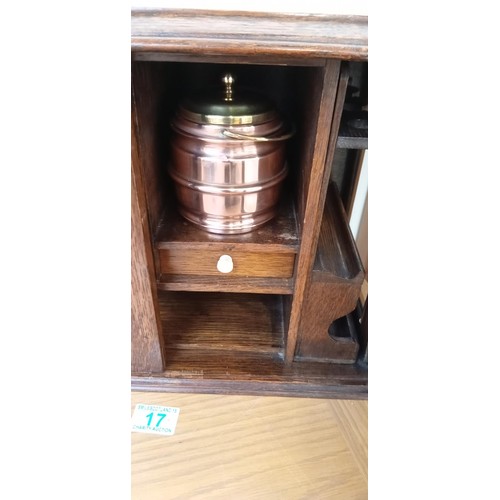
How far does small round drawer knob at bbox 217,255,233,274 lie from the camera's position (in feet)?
2.26

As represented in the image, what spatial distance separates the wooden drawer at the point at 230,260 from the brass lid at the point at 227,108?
0.60 feet

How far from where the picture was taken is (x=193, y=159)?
25.1 inches

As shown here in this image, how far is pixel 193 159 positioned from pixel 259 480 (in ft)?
1.45

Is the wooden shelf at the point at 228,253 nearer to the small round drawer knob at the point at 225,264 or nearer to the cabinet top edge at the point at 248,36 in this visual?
the small round drawer knob at the point at 225,264

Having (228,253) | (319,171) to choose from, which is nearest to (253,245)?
(228,253)

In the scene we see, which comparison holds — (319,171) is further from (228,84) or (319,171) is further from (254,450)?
(254,450)

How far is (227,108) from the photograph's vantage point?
617 millimetres

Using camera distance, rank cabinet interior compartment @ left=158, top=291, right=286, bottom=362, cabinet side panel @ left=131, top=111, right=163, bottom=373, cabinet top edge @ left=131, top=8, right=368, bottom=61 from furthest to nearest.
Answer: cabinet interior compartment @ left=158, top=291, right=286, bottom=362, cabinet side panel @ left=131, top=111, right=163, bottom=373, cabinet top edge @ left=131, top=8, right=368, bottom=61

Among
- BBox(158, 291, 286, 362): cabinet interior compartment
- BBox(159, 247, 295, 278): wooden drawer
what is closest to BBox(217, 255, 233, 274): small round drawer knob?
BBox(159, 247, 295, 278): wooden drawer

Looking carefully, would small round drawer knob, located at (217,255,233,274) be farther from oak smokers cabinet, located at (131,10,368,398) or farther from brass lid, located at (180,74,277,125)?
brass lid, located at (180,74,277,125)

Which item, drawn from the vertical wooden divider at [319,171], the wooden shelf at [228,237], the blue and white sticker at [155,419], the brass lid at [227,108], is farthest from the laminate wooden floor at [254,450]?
the brass lid at [227,108]

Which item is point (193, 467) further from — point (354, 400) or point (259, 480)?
point (354, 400)

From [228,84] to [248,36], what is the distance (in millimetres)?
149

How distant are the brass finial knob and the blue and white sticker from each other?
0.47 meters
